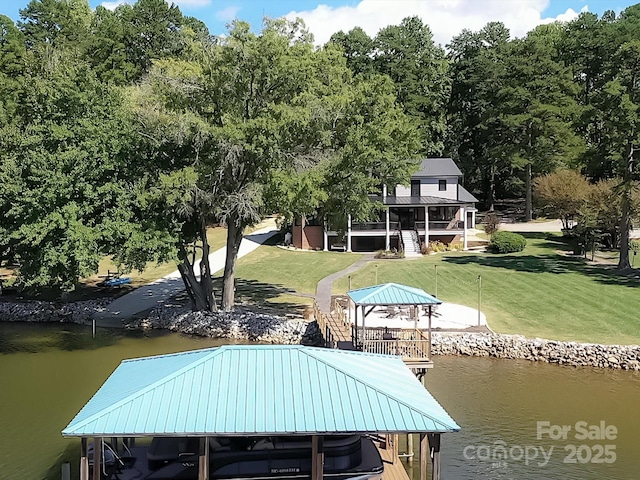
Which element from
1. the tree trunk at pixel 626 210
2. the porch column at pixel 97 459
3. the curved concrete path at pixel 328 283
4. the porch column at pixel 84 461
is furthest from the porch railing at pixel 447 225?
the porch column at pixel 84 461

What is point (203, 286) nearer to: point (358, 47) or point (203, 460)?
point (203, 460)

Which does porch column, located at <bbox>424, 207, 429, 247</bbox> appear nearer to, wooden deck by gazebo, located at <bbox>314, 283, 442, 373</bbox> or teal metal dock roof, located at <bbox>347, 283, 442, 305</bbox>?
wooden deck by gazebo, located at <bbox>314, 283, 442, 373</bbox>

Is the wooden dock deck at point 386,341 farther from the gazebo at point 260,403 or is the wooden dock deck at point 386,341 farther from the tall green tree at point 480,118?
the tall green tree at point 480,118

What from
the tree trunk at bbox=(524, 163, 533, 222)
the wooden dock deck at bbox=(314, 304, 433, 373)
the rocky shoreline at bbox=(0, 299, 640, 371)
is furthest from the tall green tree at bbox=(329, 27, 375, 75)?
the wooden dock deck at bbox=(314, 304, 433, 373)

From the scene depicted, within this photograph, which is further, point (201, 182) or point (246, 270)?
point (246, 270)

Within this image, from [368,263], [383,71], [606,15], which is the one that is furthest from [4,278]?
[606,15]

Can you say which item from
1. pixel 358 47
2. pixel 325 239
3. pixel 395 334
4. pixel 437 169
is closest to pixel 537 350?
pixel 395 334

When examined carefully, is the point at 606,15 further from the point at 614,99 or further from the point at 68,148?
the point at 68,148
